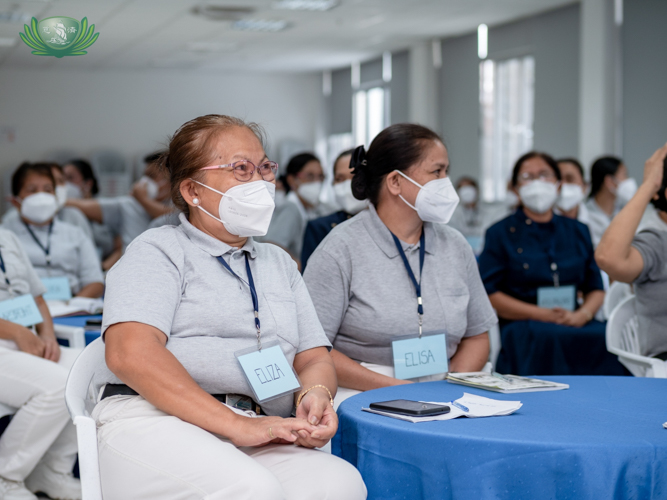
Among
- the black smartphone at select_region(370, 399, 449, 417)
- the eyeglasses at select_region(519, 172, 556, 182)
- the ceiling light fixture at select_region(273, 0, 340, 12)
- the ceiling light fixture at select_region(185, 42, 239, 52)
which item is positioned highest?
the ceiling light fixture at select_region(185, 42, 239, 52)

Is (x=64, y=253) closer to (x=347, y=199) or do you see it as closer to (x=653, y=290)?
(x=347, y=199)

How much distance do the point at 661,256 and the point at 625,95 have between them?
21.8ft

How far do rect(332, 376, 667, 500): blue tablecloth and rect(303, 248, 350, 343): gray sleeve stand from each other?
0.66 metres

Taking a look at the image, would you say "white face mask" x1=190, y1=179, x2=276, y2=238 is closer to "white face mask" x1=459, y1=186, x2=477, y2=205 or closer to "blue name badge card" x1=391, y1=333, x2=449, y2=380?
"blue name badge card" x1=391, y1=333, x2=449, y2=380

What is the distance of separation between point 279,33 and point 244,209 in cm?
956

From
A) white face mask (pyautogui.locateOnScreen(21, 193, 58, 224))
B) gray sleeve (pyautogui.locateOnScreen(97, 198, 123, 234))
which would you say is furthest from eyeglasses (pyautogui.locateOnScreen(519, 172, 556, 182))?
gray sleeve (pyautogui.locateOnScreen(97, 198, 123, 234))

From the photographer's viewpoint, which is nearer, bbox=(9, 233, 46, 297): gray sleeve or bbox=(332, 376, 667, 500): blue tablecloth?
bbox=(332, 376, 667, 500): blue tablecloth

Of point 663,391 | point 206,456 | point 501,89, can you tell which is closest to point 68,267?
point 206,456

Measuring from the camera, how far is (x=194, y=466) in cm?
147

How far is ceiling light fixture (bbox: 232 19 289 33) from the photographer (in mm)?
9961

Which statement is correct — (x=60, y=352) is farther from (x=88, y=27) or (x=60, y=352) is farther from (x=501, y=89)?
(x=501, y=89)

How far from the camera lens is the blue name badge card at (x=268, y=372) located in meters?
1.72

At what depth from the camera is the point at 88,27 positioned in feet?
6.14

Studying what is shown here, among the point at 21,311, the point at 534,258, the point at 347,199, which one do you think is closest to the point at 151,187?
the point at 347,199
